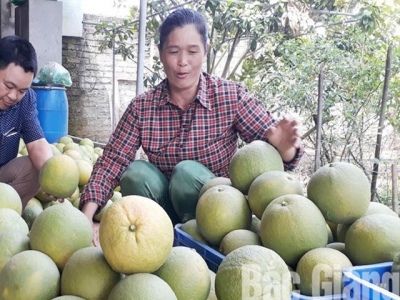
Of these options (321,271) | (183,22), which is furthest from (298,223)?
(183,22)

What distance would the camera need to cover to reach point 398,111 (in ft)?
14.4

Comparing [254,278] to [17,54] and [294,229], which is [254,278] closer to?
[294,229]

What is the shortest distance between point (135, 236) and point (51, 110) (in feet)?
16.0

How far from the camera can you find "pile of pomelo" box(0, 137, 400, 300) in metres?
1.09

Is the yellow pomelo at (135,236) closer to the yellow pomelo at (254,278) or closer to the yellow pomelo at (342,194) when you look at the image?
the yellow pomelo at (254,278)

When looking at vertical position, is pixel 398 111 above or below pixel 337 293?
above

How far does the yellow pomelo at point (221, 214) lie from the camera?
1.56 m

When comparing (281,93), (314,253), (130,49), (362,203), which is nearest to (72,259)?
(314,253)

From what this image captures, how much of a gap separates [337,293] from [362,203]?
352 mm

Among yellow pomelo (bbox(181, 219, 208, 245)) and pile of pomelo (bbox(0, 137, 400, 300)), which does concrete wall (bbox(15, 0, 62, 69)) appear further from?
yellow pomelo (bbox(181, 219, 208, 245))

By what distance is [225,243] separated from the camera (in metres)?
1.50

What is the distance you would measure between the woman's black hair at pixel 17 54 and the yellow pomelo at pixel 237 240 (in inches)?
66.6

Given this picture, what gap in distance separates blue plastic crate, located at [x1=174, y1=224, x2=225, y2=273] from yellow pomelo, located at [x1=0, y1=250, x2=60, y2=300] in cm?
53

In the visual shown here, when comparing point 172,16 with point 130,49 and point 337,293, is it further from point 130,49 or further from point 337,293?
point 130,49
